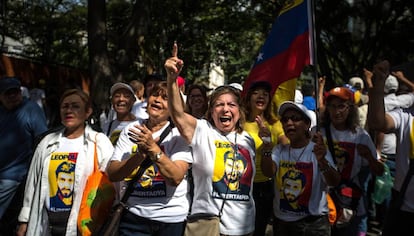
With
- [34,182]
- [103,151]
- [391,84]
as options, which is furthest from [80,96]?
[391,84]

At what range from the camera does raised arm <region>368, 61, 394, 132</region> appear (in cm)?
321

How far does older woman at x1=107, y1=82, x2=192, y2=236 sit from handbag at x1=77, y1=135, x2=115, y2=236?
0.18 metres

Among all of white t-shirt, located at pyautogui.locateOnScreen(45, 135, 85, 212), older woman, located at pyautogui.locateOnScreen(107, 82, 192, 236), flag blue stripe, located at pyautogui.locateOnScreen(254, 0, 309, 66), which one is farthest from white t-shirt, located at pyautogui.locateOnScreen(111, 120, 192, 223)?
flag blue stripe, located at pyautogui.locateOnScreen(254, 0, 309, 66)

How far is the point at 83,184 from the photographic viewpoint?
3.57 metres

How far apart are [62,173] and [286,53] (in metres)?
2.45

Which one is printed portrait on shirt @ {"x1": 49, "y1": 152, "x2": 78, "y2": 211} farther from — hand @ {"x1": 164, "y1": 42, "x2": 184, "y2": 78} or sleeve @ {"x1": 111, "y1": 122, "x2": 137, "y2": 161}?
hand @ {"x1": 164, "y1": 42, "x2": 184, "y2": 78}

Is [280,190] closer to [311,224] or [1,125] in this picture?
[311,224]

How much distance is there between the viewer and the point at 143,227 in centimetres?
331

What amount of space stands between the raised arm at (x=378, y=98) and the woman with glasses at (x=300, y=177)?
17.8 inches

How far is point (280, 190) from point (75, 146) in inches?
67.3

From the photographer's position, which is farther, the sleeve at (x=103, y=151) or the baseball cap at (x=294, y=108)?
the baseball cap at (x=294, y=108)

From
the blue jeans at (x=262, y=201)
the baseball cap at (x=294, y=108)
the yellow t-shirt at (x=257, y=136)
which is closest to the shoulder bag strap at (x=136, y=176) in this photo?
the yellow t-shirt at (x=257, y=136)

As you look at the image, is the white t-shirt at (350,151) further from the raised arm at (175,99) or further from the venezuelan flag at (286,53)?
the raised arm at (175,99)

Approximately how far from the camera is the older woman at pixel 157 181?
3.17 metres
